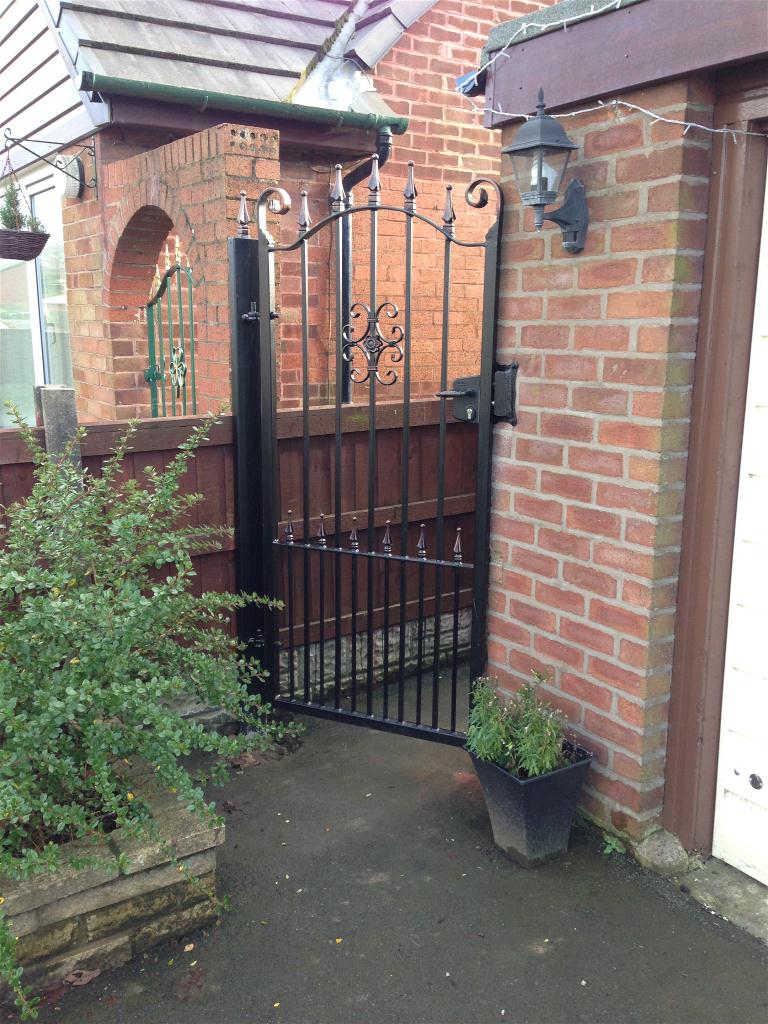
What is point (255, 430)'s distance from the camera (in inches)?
146

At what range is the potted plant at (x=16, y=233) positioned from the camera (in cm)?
514

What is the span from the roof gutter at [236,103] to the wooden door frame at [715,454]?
2.74 meters

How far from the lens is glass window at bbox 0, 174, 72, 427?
6.00 m

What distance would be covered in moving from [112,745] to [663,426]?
6.05ft

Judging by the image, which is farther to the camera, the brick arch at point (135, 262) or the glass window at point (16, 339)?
the glass window at point (16, 339)

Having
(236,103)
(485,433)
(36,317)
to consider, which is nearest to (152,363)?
(236,103)

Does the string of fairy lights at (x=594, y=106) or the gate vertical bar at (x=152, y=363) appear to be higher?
the string of fairy lights at (x=594, y=106)

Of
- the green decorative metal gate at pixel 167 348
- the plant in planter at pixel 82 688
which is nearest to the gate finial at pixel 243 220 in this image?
the plant in planter at pixel 82 688

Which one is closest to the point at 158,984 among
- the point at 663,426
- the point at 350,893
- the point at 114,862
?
the point at 114,862

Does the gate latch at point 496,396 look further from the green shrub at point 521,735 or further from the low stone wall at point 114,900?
the low stone wall at point 114,900

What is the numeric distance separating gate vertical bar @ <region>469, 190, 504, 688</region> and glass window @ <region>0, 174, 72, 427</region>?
379 cm

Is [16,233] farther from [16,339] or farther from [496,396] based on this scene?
[496,396]

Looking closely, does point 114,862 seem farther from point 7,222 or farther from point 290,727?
point 7,222

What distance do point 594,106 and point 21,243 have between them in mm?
3792
